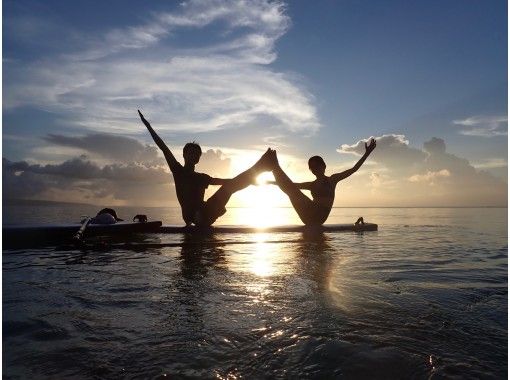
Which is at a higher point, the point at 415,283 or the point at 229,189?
the point at 229,189

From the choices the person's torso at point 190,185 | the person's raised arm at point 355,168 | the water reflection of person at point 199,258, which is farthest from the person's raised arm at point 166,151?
the person's raised arm at point 355,168

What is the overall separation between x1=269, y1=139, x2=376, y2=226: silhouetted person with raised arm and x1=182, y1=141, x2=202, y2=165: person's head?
264cm

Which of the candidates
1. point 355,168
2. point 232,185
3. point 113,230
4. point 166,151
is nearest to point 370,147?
point 355,168

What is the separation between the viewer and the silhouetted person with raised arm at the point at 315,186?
41.6 ft

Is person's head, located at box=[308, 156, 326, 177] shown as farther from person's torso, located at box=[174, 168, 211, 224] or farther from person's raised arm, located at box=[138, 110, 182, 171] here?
person's raised arm, located at box=[138, 110, 182, 171]

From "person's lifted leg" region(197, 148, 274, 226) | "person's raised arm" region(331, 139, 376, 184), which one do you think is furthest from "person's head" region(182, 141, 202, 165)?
"person's raised arm" region(331, 139, 376, 184)

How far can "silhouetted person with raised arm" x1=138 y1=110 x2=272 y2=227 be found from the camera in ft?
37.9

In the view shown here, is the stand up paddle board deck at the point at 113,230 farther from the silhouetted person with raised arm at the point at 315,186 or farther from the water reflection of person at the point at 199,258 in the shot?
the water reflection of person at the point at 199,258

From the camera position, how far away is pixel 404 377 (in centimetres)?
248

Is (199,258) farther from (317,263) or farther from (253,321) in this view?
(253,321)

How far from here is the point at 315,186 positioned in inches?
505

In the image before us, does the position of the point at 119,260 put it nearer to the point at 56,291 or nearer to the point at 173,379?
the point at 56,291

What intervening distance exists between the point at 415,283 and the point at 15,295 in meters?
5.58

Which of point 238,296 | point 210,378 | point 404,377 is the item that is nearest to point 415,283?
point 238,296
